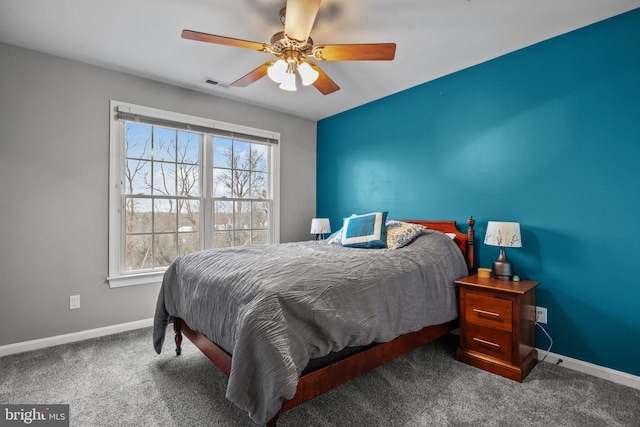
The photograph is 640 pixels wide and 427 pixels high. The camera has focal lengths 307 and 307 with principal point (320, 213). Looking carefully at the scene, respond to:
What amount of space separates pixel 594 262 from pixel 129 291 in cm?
405

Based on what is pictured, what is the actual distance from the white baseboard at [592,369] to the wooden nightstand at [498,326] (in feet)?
0.38

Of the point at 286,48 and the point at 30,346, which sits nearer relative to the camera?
the point at 286,48

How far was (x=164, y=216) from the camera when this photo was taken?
3355 mm

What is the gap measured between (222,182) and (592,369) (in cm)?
384

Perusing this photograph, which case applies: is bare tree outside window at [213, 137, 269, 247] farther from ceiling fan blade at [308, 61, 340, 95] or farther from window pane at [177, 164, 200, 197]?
ceiling fan blade at [308, 61, 340, 95]

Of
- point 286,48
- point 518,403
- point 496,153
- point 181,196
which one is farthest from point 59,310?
point 496,153

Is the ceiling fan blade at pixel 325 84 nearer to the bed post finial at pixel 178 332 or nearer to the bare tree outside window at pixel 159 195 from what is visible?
the bare tree outside window at pixel 159 195

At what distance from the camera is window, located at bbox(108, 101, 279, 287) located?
10.1 ft

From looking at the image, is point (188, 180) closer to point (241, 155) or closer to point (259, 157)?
point (241, 155)

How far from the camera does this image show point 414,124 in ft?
11.1

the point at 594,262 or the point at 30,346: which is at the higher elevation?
the point at 594,262

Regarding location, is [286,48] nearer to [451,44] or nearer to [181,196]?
[451,44]

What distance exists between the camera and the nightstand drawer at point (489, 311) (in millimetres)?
2170

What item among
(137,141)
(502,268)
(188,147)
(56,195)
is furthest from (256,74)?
(502,268)
